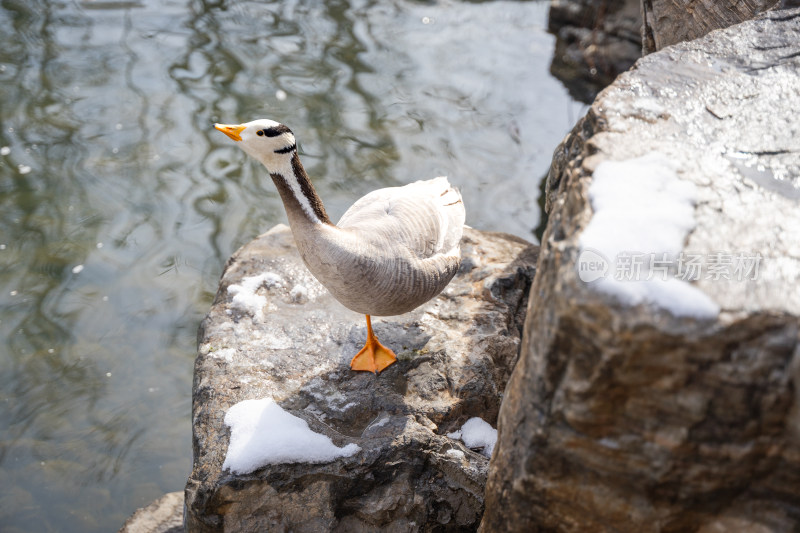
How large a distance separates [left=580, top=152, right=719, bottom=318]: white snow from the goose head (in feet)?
5.29

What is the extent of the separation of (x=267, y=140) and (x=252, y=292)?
4.79ft

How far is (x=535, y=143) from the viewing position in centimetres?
759

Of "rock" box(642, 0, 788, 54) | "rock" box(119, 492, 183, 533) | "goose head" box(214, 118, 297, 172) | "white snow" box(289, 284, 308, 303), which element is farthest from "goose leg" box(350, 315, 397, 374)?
"rock" box(642, 0, 788, 54)

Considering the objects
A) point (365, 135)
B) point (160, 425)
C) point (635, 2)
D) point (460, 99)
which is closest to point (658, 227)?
point (160, 425)

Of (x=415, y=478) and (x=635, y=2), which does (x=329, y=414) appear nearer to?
(x=415, y=478)

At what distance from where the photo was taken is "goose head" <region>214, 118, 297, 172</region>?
322 centimetres

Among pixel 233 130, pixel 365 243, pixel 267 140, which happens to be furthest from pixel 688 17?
pixel 233 130

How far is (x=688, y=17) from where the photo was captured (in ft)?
14.9

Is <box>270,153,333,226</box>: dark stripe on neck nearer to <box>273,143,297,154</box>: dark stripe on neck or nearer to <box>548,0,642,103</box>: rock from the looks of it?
<box>273,143,297,154</box>: dark stripe on neck

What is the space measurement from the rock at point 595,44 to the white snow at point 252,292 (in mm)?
5394

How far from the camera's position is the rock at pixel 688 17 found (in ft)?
13.9

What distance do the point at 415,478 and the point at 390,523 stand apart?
26cm

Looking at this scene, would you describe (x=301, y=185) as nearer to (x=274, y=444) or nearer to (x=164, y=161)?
(x=274, y=444)

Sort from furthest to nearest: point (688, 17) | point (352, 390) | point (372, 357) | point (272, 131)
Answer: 1. point (688, 17)
2. point (372, 357)
3. point (352, 390)
4. point (272, 131)
